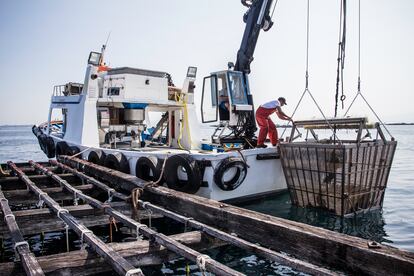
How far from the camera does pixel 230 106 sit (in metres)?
9.48

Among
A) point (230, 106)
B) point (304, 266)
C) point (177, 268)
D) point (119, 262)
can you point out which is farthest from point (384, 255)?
point (230, 106)

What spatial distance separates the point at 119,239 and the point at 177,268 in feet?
5.20

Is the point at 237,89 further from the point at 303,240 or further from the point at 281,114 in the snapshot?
the point at 303,240

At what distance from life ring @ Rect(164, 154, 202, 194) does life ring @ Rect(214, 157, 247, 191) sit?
427mm

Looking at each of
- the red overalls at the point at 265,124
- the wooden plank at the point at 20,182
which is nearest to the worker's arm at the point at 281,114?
the red overalls at the point at 265,124

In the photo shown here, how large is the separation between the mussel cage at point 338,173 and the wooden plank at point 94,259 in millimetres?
3669

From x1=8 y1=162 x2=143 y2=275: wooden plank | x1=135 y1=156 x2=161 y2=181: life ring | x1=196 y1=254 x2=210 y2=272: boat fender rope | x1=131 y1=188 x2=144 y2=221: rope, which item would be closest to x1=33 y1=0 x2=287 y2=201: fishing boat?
x1=135 y1=156 x2=161 y2=181: life ring

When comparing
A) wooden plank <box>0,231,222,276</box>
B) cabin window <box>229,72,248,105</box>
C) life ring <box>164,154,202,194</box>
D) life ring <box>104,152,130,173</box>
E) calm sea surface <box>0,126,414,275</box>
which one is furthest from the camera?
cabin window <box>229,72,248,105</box>

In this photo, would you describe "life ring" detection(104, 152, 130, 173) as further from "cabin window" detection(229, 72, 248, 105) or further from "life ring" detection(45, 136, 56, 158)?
"life ring" detection(45, 136, 56, 158)

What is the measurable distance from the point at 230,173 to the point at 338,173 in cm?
224

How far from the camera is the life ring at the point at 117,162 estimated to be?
840cm

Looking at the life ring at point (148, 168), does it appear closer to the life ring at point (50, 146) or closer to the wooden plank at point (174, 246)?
the wooden plank at point (174, 246)

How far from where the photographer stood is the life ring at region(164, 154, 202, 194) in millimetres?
6694

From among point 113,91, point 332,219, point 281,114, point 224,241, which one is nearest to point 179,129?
point 113,91
